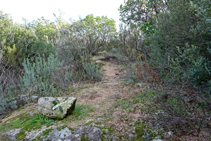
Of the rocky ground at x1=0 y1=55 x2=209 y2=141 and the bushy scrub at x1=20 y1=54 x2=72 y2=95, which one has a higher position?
the bushy scrub at x1=20 y1=54 x2=72 y2=95

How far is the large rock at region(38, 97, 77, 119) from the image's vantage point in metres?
3.45

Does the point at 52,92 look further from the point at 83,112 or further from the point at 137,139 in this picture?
the point at 137,139

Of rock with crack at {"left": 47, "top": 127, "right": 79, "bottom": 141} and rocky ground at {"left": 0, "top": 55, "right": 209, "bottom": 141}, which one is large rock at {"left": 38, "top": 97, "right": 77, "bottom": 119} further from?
rock with crack at {"left": 47, "top": 127, "right": 79, "bottom": 141}

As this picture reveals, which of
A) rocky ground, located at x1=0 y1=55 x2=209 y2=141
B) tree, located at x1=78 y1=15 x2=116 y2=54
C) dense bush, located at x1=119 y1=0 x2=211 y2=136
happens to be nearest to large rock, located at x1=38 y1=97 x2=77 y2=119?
rocky ground, located at x1=0 y1=55 x2=209 y2=141

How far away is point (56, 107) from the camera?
347cm

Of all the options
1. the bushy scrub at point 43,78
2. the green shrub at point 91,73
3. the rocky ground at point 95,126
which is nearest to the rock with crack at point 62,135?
the rocky ground at point 95,126

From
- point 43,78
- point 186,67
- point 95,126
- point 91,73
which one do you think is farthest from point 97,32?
point 95,126

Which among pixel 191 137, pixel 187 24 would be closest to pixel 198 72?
pixel 191 137

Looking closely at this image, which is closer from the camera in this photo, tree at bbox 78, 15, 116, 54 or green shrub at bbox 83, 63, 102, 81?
green shrub at bbox 83, 63, 102, 81

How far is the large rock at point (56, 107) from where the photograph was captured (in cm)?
345

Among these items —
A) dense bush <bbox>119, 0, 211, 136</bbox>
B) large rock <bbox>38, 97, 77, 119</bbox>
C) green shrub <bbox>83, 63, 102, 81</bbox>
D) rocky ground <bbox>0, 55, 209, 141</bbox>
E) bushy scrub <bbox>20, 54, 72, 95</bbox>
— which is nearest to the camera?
dense bush <bbox>119, 0, 211, 136</bbox>

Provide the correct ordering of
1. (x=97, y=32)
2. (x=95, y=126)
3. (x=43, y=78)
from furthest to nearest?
(x=97, y=32)
(x=43, y=78)
(x=95, y=126)

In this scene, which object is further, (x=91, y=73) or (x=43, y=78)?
(x=91, y=73)

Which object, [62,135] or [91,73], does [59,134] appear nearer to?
[62,135]
